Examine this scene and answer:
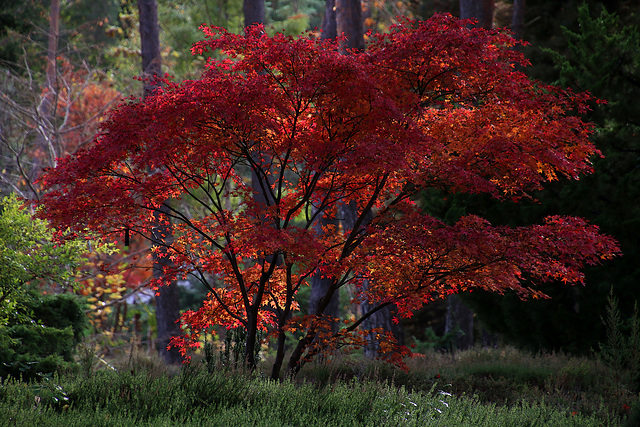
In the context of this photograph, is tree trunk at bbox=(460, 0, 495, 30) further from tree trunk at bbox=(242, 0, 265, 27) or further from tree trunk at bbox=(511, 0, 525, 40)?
tree trunk at bbox=(242, 0, 265, 27)

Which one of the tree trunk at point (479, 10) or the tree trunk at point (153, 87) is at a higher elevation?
the tree trunk at point (479, 10)

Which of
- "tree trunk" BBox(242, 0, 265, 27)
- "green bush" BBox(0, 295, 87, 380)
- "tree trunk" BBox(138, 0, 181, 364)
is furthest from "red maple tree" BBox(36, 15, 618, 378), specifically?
"tree trunk" BBox(138, 0, 181, 364)

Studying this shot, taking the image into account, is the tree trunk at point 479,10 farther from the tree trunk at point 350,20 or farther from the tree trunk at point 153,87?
the tree trunk at point 153,87

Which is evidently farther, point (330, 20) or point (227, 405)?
point (330, 20)

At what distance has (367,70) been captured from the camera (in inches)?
238

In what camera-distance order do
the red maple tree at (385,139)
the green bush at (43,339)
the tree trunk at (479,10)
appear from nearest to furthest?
the red maple tree at (385,139) < the green bush at (43,339) < the tree trunk at (479,10)

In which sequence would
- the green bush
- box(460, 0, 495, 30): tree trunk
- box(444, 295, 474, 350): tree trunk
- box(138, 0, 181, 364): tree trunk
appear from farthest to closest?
box(444, 295, 474, 350): tree trunk → box(460, 0, 495, 30): tree trunk → box(138, 0, 181, 364): tree trunk → the green bush

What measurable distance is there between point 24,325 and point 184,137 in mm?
3833

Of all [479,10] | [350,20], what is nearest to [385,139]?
[350,20]

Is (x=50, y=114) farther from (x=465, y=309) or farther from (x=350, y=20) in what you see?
(x=465, y=309)

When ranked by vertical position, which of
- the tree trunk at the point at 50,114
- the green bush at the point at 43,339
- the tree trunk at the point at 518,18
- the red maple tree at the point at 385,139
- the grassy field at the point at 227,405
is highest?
the tree trunk at the point at 518,18

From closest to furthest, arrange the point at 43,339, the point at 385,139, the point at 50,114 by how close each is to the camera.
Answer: the point at 385,139, the point at 43,339, the point at 50,114

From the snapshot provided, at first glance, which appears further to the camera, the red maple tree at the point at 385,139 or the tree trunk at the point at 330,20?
the tree trunk at the point at 330,20

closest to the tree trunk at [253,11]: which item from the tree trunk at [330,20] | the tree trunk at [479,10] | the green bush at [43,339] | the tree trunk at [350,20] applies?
the tree trunk at [330,20]
